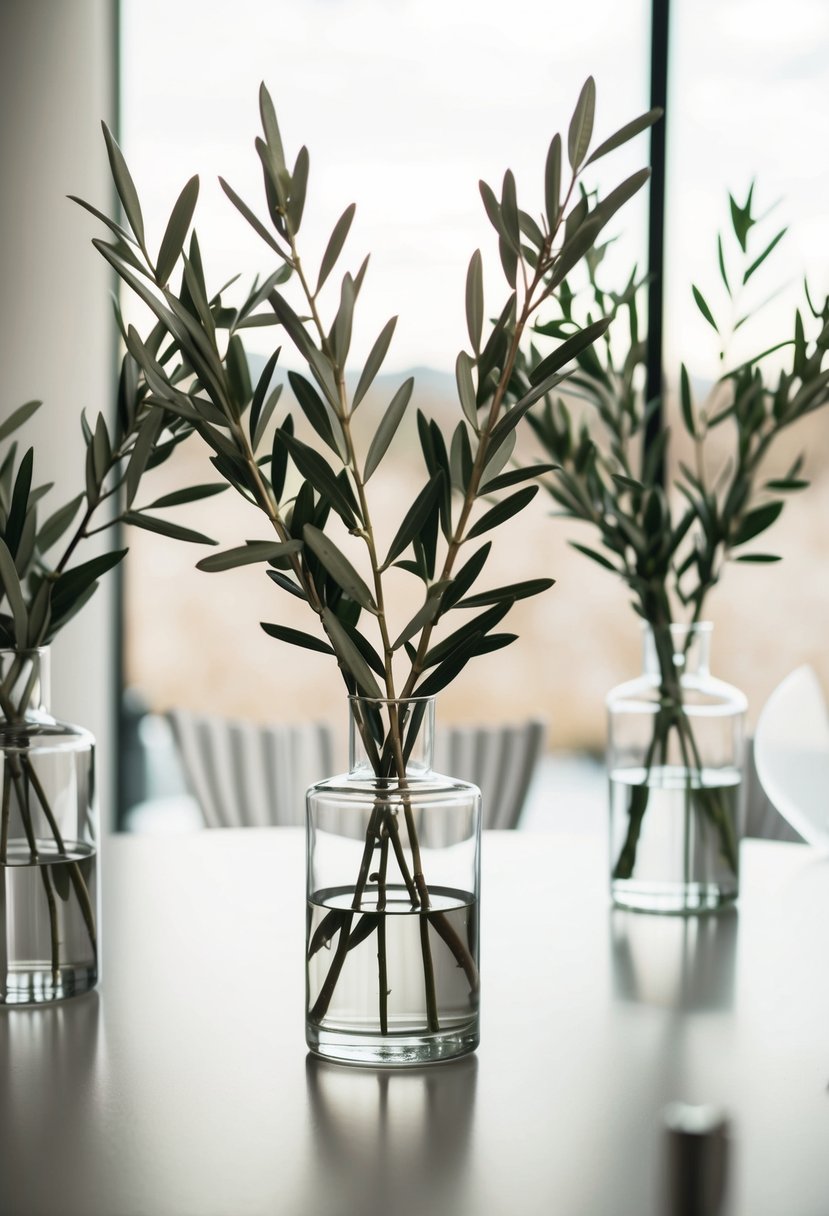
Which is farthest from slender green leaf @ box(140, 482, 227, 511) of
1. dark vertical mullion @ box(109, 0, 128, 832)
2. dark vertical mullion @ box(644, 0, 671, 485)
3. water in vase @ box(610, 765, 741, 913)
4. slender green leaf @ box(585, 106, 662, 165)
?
dark vertical mullion @ box(109, 0, 128, 832)

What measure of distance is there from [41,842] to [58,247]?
266cm

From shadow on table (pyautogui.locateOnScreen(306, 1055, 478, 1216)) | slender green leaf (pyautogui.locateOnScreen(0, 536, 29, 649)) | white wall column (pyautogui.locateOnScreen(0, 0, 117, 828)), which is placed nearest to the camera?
shadow on table (pyautogui.locateOnScreen(306, 1055, 478, 1216))

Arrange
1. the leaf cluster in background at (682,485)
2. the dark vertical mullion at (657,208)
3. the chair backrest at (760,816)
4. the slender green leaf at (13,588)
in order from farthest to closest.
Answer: the dark vertical mullion at (657,208) < the chair backrest at (760,816) < the leaf cluster in background at (682,485) < the slender green leaf at (13,588)

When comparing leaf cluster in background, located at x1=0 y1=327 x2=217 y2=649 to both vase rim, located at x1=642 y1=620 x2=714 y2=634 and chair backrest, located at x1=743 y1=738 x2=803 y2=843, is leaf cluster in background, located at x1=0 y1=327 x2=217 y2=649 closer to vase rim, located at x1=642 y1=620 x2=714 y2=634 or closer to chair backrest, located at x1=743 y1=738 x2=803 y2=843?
vase rim, located at x1=642 y1=620 x2=714 y2=634

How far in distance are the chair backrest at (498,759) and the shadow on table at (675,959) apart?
3.49 feet

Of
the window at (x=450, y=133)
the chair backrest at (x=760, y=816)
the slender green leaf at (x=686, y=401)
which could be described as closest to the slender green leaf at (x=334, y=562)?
the slender green leaf at (x=686, y=401)

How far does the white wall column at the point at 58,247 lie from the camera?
336cm

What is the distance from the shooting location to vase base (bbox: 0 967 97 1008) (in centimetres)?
115

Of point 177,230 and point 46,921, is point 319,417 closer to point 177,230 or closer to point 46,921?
point 177,230

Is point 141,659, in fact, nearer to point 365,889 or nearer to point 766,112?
point 766,112

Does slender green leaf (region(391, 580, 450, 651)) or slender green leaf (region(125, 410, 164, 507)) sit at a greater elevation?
slender green leaf (region(125, 410, 164, 507))

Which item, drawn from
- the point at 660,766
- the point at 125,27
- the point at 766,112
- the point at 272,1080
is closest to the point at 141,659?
the point at 125,27

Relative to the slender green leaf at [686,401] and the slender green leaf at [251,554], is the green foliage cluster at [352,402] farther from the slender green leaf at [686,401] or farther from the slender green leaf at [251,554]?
the slender green leaf at [686,401]

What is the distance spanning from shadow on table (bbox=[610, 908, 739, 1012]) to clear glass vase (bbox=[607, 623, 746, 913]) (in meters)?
0.03
